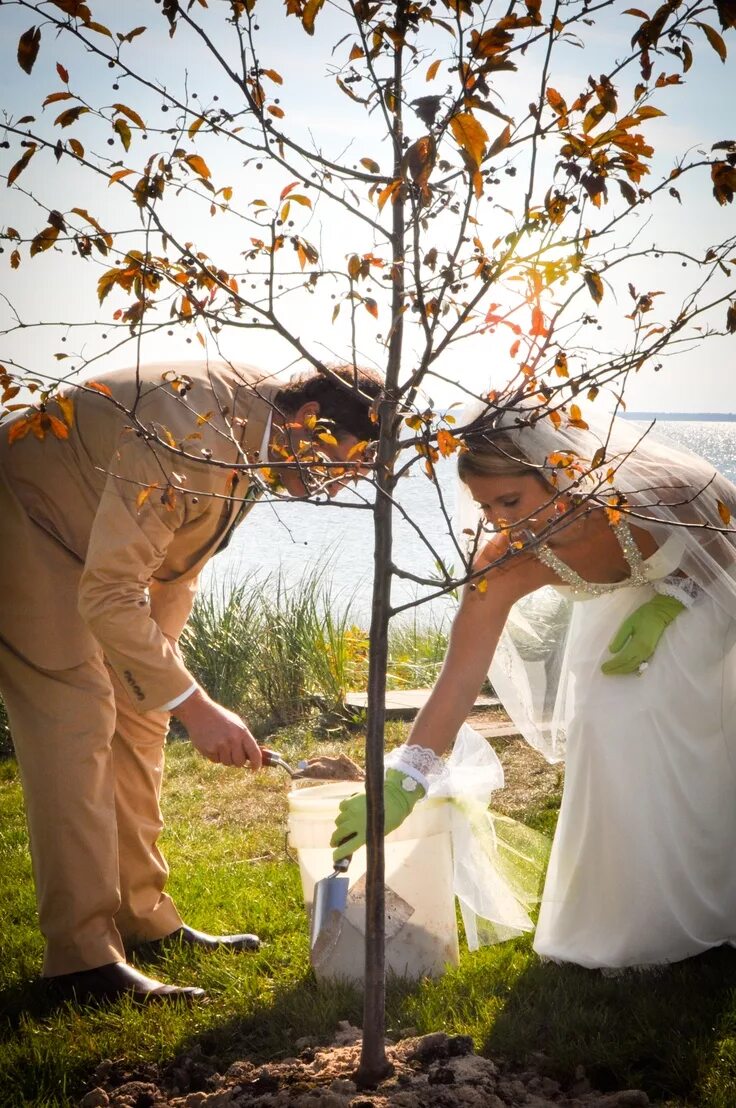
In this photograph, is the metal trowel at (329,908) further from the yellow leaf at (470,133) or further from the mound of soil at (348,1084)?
the yellow leaf at (470,133)

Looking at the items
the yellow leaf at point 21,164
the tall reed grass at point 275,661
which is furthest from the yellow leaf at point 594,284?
the tall reed grass at point 275,661

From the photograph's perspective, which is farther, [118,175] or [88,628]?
[88,628]

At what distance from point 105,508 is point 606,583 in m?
1.53

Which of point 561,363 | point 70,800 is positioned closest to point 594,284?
point 561,363

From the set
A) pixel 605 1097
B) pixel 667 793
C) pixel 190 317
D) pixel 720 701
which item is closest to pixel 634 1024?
pixel 605 1097

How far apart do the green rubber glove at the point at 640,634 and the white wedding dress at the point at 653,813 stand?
3 centimetres

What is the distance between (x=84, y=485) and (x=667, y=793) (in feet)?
5.81

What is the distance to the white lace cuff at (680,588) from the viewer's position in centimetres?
297

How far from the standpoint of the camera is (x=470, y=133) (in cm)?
139

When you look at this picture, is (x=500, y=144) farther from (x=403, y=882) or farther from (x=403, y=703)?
(x=403, y=703)

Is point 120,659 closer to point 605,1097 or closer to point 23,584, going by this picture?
point 23,584

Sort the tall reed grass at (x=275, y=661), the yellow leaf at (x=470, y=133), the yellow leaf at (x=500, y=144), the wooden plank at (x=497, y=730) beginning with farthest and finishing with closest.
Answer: the tall reed grass at (x=275, y=661) < the wooden plank at (x=497, y=730) < the yellow leaf at (x=500, y=144) < the yellow leaf at (x=470, y=133)

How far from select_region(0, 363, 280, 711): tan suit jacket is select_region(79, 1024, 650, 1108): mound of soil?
845mm

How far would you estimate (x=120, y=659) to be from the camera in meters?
2.53
